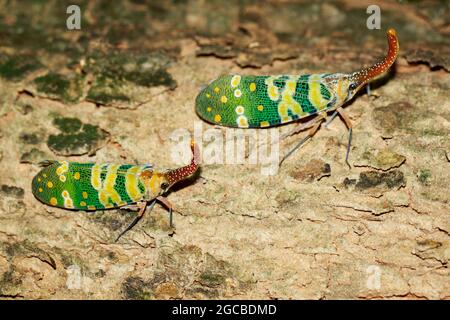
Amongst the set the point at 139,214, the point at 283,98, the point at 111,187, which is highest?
the point at 283,98

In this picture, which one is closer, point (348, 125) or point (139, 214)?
point (139, 214)

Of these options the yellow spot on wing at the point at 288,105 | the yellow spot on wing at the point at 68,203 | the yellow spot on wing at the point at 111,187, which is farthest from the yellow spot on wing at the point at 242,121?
the yellow spot on wing at the point at 68,203

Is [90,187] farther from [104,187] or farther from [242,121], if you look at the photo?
[242,121]

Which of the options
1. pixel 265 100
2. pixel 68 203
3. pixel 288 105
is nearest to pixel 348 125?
pixel 288 105

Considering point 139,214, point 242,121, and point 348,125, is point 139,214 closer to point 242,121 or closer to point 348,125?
point 242,121

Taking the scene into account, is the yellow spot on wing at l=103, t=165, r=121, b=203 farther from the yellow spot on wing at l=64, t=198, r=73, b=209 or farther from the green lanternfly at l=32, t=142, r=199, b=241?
the yellow spot on wing at l=64, t=198, r=73, b=209

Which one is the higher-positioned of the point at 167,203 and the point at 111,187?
the point at 111,187

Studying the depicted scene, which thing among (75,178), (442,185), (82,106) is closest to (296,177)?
(442,185)

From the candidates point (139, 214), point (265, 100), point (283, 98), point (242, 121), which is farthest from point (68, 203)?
point (283, 98)
